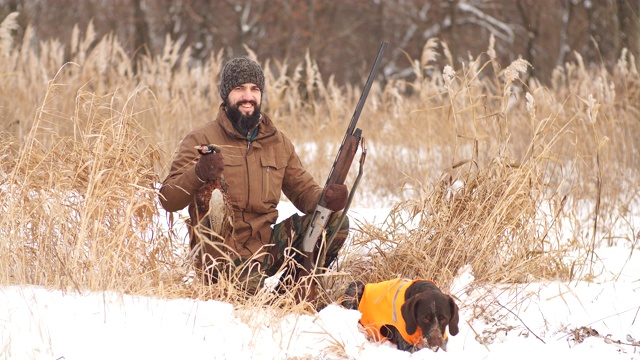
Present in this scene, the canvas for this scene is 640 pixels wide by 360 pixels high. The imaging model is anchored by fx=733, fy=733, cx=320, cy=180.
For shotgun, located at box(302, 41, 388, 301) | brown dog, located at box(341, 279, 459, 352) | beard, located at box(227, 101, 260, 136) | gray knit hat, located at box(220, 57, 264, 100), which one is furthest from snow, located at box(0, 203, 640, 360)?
gray knit hat, located at box(220, 57, 264, 100)

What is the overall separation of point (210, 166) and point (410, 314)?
1.07 meters

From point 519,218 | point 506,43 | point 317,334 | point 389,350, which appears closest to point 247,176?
point 317,334

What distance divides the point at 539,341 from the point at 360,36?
62.4 ft

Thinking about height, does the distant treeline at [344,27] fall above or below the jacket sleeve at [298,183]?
above

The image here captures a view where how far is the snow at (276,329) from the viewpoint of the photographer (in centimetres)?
278

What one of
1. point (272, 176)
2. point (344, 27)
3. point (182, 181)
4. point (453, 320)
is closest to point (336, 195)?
point (272, 176)

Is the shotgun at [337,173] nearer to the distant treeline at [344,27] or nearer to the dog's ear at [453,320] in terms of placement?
the dog's ear at [453,320]

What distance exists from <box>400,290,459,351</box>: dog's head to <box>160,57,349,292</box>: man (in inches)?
28.0

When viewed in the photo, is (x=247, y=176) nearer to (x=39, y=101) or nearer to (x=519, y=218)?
(x=519, y=218)

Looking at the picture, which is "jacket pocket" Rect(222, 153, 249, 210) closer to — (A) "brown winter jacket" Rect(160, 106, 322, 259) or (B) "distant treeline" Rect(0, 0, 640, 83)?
(A) "brown winter jacket" Rect(160, 106, 322, 259)

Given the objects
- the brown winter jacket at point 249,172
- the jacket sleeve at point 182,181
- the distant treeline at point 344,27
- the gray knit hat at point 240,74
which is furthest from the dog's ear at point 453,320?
the distant treeline at point 344,27

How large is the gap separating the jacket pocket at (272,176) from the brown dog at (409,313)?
0.73 metres

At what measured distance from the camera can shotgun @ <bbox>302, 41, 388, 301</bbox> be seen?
133 inches

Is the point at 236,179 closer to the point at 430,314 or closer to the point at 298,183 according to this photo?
the point at 298,183
